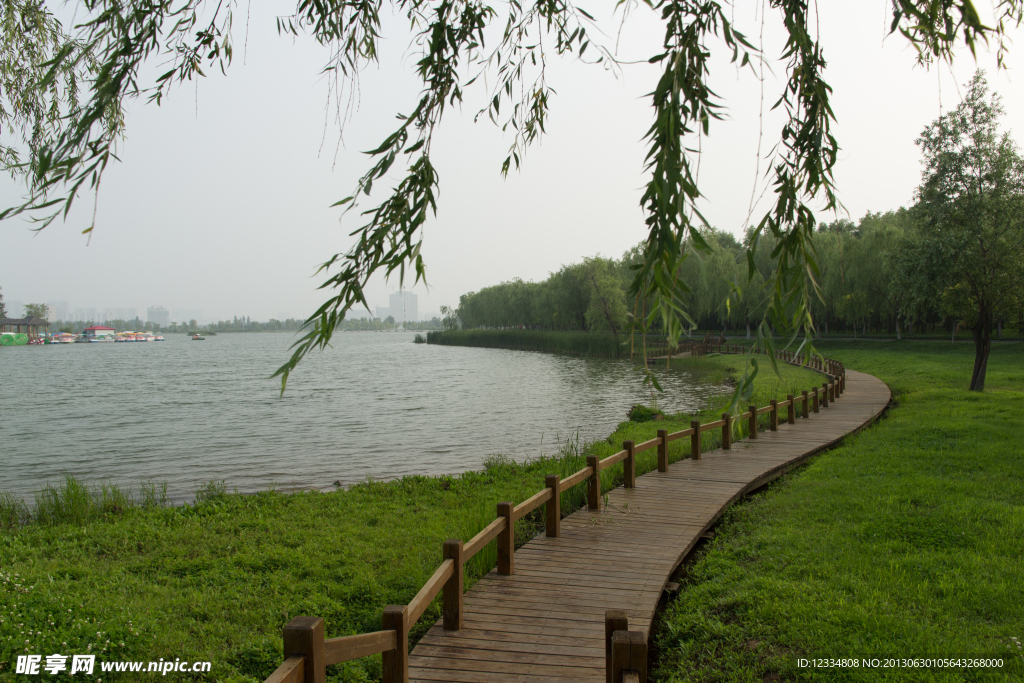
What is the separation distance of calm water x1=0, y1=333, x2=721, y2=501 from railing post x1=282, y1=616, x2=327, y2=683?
11.5 metres

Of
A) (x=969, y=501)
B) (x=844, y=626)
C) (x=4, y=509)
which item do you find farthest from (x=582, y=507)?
(x=4, y=509)

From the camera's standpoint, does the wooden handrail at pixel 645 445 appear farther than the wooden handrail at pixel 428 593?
Yes

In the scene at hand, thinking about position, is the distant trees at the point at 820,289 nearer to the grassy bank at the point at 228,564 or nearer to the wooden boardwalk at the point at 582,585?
the wooden boardwalk at the point at 582,585

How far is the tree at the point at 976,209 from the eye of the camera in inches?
738

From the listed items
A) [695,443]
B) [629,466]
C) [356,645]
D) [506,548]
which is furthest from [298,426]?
[356,645]

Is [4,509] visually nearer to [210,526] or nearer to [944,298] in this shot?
[210,526]

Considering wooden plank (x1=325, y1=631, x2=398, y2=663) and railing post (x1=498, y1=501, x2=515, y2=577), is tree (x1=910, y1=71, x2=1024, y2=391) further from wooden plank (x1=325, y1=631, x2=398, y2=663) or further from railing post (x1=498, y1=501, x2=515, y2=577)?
wooden plank (x1=325, y1=631, x2=398, y2=663)

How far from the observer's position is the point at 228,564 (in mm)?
7879

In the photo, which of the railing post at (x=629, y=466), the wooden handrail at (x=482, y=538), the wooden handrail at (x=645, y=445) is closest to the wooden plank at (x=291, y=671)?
the wooden handrail at (x=482, y=538)

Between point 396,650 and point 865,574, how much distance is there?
4.64m

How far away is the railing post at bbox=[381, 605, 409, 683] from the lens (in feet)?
12.8

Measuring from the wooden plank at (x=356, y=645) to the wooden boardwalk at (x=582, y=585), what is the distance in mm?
911

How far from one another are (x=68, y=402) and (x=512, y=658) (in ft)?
121

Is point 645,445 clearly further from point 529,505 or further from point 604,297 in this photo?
point 604,297
